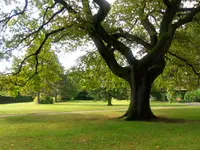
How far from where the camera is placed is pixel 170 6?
18.0 metres

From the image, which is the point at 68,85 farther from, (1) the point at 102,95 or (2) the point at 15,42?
(2) the point at 15,42

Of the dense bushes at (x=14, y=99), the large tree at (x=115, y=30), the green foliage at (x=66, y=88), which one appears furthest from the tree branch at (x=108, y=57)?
the dense bushes at (x=14, y=99)

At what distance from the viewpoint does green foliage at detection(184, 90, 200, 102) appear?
56.8 metres

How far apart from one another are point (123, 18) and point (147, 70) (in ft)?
13.4

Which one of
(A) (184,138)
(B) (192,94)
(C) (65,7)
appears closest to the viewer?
(A) (184,138)

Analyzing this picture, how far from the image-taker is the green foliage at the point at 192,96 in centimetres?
5675

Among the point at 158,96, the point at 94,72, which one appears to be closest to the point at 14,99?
the point at 158,96

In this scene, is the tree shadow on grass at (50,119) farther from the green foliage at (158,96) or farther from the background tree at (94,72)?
the green foliage at (158,96)

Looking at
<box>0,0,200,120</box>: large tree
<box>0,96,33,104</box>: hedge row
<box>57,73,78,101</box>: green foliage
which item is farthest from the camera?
<box>57,73,78,101</box>: green foliage

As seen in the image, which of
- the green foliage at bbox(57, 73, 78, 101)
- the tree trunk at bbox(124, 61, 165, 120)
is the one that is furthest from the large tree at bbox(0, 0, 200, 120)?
the green foliage at bbox(57, 73, 78, 101)

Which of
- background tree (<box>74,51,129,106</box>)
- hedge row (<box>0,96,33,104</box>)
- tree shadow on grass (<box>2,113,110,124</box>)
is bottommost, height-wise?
tree shadow on grass (<box>2,113,110,124</box>)

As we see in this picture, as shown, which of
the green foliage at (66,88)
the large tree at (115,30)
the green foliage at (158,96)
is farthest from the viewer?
the green foliage at (158,96)

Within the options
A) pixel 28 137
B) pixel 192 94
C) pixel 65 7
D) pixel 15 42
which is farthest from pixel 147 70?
pixel 192 94

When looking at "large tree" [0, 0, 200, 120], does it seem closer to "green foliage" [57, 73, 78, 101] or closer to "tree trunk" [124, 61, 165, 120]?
"tree trunk" [124, 61, 165, 120]
